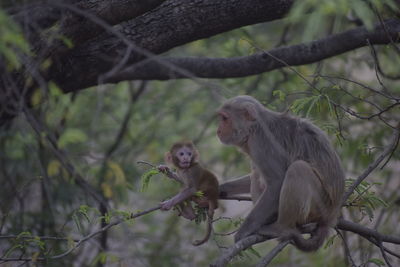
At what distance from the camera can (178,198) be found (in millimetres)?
5953

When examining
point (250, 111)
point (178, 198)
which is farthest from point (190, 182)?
point (250, 111)

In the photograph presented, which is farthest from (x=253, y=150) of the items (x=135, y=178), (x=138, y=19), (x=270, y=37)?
(x=270, y=37)

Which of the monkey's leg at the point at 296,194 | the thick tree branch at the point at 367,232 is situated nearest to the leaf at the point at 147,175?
the monkey's leg at the point at 296,194

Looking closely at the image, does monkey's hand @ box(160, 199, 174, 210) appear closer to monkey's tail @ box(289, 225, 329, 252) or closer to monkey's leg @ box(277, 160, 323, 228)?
monkey's leg @ box(277, 160, 323, 228)

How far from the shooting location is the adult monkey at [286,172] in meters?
5.80

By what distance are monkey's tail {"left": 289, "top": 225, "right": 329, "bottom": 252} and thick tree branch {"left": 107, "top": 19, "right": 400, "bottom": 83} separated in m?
1.90

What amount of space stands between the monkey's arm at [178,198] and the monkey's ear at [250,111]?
0.94 metres

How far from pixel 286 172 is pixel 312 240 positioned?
2.26 feet

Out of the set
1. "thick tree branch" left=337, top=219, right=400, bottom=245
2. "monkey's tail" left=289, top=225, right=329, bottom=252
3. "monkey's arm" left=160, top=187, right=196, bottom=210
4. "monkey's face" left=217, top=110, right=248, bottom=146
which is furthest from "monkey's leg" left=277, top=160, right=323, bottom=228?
"monkey's arm" left=160, top=187, right=196, bottom=210

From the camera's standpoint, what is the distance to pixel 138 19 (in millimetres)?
6531

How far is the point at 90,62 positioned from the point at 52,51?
0.63 metres

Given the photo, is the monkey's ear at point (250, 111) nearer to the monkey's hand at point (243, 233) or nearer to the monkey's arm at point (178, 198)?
the monkey's arm at point (178, 198)

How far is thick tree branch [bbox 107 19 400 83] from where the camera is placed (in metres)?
6.87

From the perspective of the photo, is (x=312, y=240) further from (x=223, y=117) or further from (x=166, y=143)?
(x=166, y=143)
